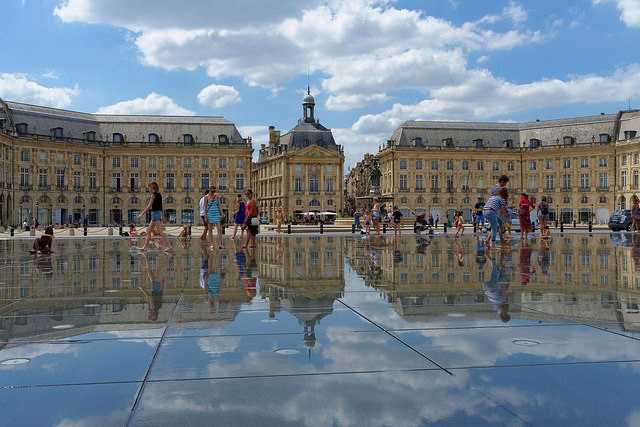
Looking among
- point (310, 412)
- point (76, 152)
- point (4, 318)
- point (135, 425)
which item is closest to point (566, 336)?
point (310, 412)

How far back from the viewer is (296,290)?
8.53 metres

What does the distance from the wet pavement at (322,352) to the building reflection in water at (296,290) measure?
0.16 feet

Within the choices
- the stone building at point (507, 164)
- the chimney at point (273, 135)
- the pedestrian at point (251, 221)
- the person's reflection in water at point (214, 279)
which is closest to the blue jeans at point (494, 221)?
the pedestrian at point (251, 221)

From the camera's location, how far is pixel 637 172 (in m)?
86.0

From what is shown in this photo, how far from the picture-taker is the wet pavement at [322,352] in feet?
12.0

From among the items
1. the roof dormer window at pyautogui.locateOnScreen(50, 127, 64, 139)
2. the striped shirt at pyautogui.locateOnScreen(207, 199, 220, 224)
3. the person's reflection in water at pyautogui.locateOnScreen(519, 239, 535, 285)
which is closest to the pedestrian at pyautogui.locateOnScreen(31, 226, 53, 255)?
the striped shirt at pyautogui.locateOnScreen(207, 199, 220, 224)

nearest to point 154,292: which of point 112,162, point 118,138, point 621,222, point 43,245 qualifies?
point 43,245

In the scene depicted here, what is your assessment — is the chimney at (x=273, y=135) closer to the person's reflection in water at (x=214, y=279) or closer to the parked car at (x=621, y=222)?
the parked car at (x=621, y=222)

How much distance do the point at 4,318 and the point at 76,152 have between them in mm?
82881

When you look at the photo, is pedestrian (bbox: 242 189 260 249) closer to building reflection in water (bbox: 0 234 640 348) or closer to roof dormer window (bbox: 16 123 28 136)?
building reflection in water (bbox: 0 234 640 348)

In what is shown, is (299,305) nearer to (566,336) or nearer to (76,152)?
(566,336)

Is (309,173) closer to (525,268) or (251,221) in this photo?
(251,221)

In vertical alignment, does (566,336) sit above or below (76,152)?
below

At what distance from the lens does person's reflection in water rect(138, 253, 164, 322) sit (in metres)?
6.76
